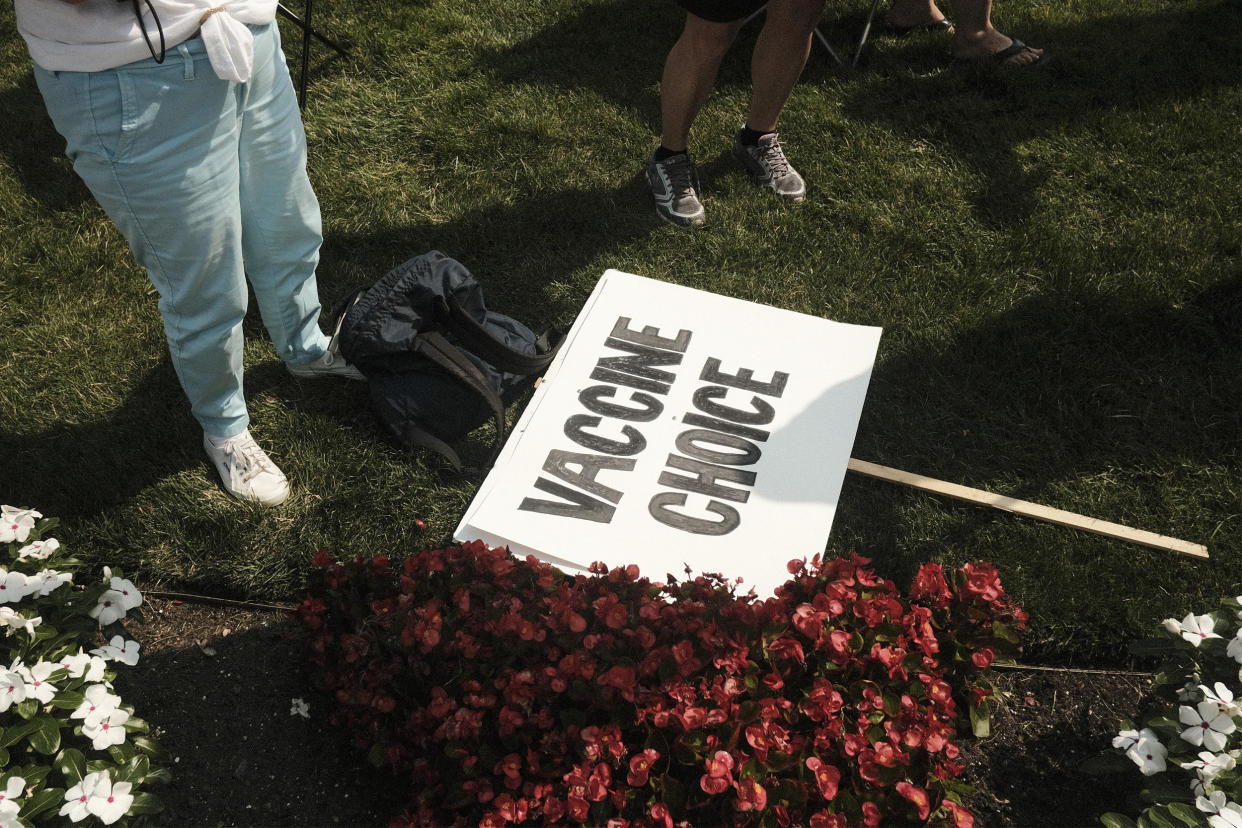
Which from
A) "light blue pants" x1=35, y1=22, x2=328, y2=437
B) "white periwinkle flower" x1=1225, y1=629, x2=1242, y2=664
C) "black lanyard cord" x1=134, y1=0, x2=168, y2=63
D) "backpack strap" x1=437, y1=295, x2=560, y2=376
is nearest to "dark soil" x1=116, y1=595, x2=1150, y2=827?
"white periwinkle flower" x1=1225, y1=629, x2=1242, y2=664

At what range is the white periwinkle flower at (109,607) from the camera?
1.87 m

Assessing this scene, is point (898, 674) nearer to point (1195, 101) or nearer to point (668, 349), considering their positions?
point (668, 349)

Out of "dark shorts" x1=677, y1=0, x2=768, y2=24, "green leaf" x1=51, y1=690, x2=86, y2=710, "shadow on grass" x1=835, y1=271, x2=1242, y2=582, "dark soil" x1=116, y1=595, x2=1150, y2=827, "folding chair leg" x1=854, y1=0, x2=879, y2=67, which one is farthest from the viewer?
"folding chair leg" x1=854, y1=0, x2=879, y2=67

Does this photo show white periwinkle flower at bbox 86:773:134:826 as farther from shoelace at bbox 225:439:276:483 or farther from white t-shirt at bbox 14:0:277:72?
white t-shirt at bbox 14:0:277:72

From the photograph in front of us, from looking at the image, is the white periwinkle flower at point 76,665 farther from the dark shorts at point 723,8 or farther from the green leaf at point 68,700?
the dark shorts at point 723,8

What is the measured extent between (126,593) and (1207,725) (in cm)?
214

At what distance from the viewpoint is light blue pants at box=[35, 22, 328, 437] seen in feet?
5.79

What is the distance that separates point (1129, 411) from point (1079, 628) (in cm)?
85

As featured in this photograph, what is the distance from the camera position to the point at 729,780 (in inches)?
67.0

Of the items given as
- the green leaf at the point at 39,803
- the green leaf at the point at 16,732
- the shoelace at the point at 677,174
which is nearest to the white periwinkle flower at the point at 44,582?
the green leaf at the point at 16,732

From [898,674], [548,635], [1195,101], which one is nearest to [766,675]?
[898,674]

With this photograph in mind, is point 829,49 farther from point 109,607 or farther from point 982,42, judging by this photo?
point 109,607

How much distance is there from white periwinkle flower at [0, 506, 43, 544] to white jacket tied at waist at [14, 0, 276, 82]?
868 mm

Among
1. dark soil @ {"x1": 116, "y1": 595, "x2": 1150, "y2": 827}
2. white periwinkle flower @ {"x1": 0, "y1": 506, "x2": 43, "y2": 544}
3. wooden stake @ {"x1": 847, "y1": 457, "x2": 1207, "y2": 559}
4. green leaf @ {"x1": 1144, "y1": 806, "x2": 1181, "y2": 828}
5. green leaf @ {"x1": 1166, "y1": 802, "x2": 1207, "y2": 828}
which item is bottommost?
dark soil @ {"x1": 116, "y1": 595, "x2": 1150, "y2": 827}
